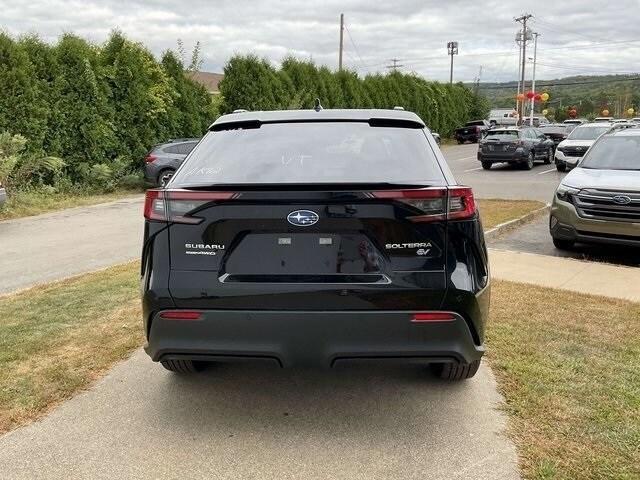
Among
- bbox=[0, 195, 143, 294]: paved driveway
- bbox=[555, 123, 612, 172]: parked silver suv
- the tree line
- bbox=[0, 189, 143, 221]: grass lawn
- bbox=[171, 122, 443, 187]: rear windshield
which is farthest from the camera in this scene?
bbox=[555, 123, 612, 172]: parked silver suv

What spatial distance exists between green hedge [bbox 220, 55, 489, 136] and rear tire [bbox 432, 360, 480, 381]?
67.8ft

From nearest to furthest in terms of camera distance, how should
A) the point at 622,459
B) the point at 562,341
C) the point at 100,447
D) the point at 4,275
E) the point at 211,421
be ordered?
the point at 622,459
the point at 100,447
the point at 211,421
the point at 562,341
the point at 4,275

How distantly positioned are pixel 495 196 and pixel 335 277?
13.1m

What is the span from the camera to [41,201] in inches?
556

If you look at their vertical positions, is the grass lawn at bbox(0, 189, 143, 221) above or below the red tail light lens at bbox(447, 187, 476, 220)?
below

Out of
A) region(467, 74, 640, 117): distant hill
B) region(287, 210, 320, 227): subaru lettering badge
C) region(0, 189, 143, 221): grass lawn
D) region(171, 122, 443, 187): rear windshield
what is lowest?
region(0, 189, 143, 221): grass lawn

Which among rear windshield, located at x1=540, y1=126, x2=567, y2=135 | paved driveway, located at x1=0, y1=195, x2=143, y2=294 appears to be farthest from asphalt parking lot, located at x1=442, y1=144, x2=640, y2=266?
paved driveway, located at x1=0, y1=195, x2=143, y2=294

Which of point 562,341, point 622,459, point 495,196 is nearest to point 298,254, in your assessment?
point 622,459

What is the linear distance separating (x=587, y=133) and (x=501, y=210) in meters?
12.2

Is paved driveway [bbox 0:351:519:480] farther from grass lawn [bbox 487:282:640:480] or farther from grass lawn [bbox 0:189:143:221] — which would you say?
grass lawn [bbox 0:189:143:221]

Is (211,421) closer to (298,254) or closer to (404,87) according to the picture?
(298,254)

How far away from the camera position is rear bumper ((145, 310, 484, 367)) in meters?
3.01

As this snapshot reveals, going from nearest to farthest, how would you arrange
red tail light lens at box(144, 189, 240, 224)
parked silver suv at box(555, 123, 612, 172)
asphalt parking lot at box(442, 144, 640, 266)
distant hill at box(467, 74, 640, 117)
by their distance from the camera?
1. red tail light lens at box(144, 189, 240, 224)
2. asphalt parking lot at box(442, 144, 640, 266)
3. parked silver suv at box(555, 123, 612, 172)
4. distant hill at box(467, 74, 640, 117)

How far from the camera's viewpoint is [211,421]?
11.4ft
